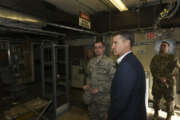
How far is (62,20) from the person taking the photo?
2668 millimetres

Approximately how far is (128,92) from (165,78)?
1840mm

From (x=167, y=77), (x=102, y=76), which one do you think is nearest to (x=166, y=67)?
(x=167, y=77)

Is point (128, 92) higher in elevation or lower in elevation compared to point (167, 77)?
higher

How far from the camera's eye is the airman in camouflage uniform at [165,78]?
224 centimetres

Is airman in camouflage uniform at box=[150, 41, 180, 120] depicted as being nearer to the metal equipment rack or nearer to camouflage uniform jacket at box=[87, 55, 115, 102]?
camouflage uniform jacket at box=[87, 55, 115, 102]

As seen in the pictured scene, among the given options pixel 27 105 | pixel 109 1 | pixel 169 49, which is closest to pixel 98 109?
pixel 27 105

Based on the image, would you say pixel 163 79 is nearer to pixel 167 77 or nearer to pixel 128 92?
pixel 167 77

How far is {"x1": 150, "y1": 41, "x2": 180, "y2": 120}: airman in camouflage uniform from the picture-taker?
2.24 m

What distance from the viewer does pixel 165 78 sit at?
2.27 meters

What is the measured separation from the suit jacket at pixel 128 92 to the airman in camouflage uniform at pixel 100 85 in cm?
70

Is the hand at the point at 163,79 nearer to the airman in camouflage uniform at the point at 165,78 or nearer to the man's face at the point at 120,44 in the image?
the airman in camouflage uniform at the point at 165,78

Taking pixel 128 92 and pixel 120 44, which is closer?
pixel 128 92

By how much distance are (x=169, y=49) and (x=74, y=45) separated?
349 centimetres

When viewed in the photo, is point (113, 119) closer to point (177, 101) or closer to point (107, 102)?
point (107, 102)
